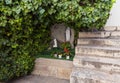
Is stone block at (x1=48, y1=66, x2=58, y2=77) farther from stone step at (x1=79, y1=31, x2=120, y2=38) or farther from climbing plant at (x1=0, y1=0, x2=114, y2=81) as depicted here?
stone step at (x1=79, y1=31, x2=120, y2=38)

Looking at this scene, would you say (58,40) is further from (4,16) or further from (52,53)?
(4,16)

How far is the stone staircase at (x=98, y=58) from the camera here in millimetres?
3203

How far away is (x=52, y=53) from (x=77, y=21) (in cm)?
141

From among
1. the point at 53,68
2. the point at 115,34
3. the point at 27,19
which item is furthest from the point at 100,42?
the point at 27,19

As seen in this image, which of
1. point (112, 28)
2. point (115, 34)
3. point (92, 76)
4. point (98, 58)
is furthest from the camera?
point (112, 28)

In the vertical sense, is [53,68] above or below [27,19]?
below

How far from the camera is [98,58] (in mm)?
3562

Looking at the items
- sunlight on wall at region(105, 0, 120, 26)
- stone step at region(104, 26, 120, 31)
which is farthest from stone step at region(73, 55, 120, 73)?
sunlight on wall at region(105, 0, 120, 26)

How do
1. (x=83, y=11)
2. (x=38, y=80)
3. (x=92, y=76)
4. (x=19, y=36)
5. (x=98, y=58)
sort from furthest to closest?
1. (x=38, y=80)
2. (x=19, y=36)
3. (x=98, y=58)
4. (x=83, y=11)
5. (x=92, y=76)

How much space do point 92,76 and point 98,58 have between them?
1.61 feet

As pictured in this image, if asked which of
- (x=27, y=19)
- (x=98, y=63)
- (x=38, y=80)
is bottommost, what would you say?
(x=38, y=80)

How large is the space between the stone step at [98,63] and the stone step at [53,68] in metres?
0.48

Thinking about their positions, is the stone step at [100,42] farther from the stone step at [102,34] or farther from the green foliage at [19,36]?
the green foliage at [19,36]

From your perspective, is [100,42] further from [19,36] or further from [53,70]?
[19,36]
